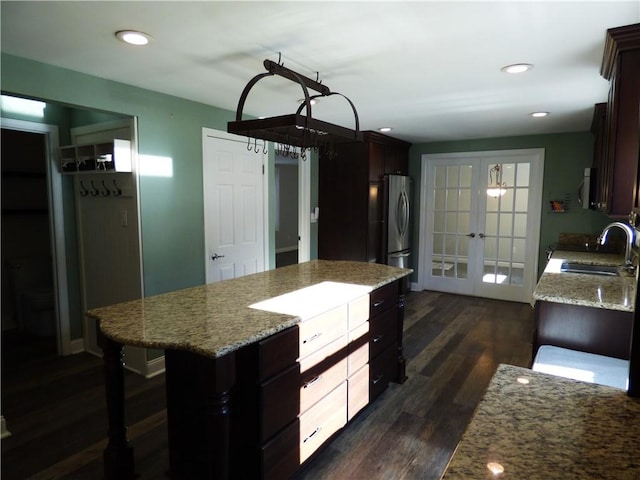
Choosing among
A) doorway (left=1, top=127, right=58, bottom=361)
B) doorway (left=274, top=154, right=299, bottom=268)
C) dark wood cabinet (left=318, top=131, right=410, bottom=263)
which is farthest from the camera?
doorway (left=274, top=154, right=299, bottom=268)

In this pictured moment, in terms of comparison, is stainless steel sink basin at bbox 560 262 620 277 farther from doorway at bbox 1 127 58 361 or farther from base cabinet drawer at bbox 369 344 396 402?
doorway at bbox 1 127 58 361

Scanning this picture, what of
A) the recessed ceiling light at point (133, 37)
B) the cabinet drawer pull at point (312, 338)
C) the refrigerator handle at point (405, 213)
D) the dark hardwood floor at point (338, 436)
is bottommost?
the dark hardwood floor at point (338, 436)

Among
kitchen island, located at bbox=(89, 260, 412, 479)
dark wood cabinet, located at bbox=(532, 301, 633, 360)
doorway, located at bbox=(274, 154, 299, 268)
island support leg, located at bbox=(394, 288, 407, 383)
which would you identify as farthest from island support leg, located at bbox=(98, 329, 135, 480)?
doorway, located at bbox=(274, 154, 299, 268)

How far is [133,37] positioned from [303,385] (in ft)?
6.42

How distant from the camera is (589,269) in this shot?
3.30m

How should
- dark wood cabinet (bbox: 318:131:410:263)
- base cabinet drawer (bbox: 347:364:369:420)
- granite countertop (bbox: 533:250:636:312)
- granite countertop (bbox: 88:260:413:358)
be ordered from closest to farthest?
granite countertop (bbox: 88:260:413:358) < granite countertop (bbox: 533:250:636:312) < base cabinet drawer (bbox: 347:364:369:420) < dark wood cabinet (bbox: 318:131:410:263)

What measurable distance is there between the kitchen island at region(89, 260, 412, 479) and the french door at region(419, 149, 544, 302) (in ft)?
11.9

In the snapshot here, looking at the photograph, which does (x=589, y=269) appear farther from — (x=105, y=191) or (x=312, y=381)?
(x=105, y=191)

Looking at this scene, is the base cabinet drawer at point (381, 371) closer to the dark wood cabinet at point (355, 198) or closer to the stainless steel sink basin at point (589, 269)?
the stainless steel sink basin at point (589, 269)

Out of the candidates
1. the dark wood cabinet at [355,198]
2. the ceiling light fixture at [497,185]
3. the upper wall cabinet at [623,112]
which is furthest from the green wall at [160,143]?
the ceiling light fixture at [497,185]

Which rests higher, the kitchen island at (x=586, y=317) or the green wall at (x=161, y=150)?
the green wall at (x=161, y=150)

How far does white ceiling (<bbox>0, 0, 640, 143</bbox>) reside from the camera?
1.79m

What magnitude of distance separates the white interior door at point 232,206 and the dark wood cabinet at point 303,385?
1.67 meters

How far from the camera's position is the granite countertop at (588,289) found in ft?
7.06
